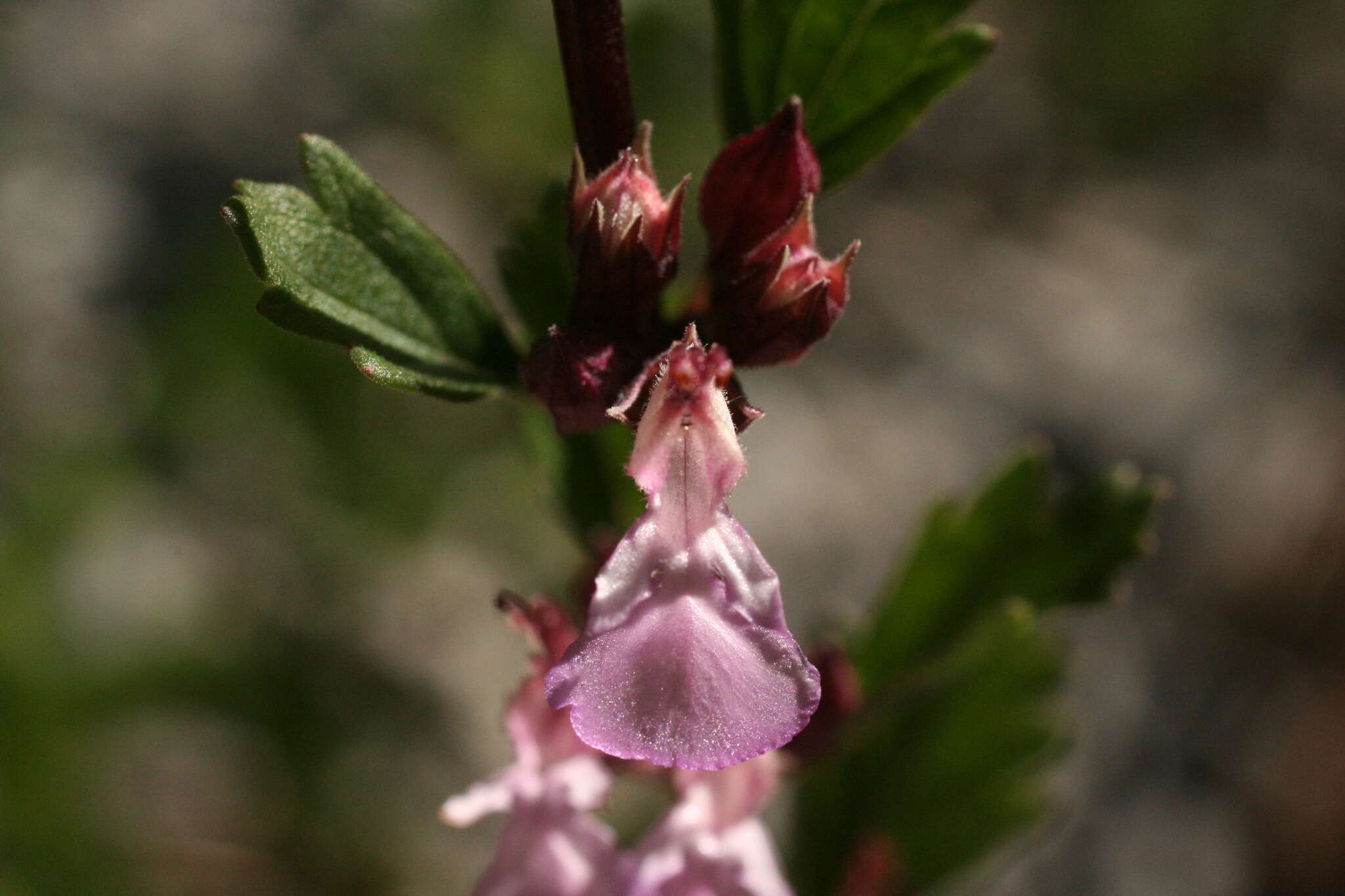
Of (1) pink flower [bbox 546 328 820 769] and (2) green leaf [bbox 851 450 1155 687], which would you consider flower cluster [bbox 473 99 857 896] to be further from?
(2) green leaf [bbox 851 450 1155 687]

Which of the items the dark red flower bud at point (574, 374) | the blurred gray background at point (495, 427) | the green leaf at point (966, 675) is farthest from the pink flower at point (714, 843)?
the blurred gray background at point (495, 427)

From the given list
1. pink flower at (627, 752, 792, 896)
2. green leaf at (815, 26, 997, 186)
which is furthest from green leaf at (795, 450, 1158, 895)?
green leaf at (815, 26, 997, 186)

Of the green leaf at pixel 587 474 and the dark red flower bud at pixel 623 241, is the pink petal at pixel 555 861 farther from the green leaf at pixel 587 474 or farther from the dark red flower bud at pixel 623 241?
the dark red flower bud at pixel 623 241

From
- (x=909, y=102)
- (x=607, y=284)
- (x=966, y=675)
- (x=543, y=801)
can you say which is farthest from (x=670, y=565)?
(x=966, y=675)

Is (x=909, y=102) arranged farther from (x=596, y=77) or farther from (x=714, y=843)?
(x=714, y=843)

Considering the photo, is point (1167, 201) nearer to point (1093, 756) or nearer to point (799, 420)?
point (799, 420)
